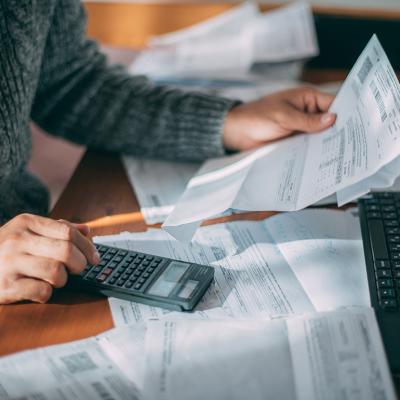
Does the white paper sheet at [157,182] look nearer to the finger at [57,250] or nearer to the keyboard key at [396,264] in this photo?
the finger at [57,250]

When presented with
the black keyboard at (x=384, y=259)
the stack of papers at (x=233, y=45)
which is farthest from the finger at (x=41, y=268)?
the stack of papers at (x=233, y=45)

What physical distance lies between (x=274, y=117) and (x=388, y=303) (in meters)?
0.40

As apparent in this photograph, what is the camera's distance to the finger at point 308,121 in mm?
885

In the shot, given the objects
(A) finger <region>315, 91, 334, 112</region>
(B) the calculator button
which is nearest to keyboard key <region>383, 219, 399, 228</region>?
(A) finger <region>315, 91, 334, 112</region>

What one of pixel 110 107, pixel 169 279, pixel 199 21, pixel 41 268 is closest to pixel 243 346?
pixel 169 279

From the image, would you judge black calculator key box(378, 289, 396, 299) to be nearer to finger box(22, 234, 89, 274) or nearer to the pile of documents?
the pile of documents

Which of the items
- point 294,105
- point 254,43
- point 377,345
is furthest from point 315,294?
point 254,43

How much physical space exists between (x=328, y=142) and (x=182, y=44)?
0.77 metres

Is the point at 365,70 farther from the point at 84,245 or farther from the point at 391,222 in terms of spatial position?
the point at 84,245

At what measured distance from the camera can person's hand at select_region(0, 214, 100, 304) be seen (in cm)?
67

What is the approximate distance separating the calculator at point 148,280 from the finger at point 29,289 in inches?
1.4

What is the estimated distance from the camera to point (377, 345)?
0.58 m

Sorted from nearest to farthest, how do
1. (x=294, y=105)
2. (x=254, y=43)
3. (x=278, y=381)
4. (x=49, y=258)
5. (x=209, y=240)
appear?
(x=278, y=381), (x=49, y=258), (x=209, y=240), (x=294, y=105), (x=254, y=43)

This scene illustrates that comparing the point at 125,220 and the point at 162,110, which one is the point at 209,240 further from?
the point at 162,110
